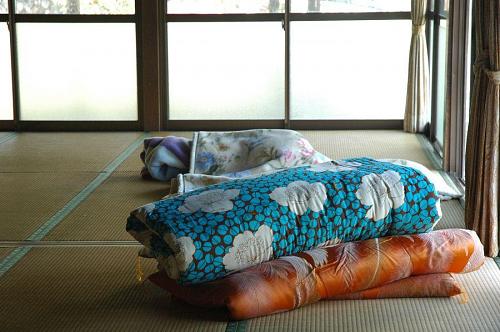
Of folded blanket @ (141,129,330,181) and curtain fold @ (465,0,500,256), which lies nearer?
curtain fold @ (465,0,500,256)

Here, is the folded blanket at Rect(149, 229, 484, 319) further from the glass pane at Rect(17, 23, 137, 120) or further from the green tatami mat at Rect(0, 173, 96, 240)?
the glass pane at Rect(17, 23, 137, 120)

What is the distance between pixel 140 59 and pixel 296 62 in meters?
1.22

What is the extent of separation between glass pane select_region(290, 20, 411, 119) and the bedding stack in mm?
3534

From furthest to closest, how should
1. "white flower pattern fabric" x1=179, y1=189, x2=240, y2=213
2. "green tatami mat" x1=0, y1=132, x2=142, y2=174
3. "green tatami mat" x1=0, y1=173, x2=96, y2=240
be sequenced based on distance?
1. "green tatami mat" x1=0, y1=132, x2=142, y2=174
2. "green tatami mat" x1=0, y1=173, x2=96, y2=240
3. "white flower pattern fabric" x1=179, y1=189, x2=240, y2=213

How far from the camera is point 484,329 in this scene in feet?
9.68

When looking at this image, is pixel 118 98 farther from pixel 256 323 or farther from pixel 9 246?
pixel 256 323

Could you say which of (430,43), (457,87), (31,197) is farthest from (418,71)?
(31,197)

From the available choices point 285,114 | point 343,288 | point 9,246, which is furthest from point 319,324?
point 285,114

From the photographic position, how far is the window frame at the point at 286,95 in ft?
22.7

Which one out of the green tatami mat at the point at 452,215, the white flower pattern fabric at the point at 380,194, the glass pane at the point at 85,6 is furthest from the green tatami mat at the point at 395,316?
the glass pane at the point at 85,6

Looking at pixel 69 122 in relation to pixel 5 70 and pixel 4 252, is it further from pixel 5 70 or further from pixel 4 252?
pixel 4 252

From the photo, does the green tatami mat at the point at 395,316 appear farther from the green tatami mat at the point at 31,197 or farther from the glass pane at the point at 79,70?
the glass pane at the point at 79,70

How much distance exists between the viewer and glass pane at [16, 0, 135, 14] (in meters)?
7.03

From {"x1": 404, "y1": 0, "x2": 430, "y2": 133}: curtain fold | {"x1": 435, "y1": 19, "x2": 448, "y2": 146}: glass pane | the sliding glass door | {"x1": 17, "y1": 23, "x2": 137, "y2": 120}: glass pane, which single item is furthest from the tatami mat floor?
the sliding glass door
